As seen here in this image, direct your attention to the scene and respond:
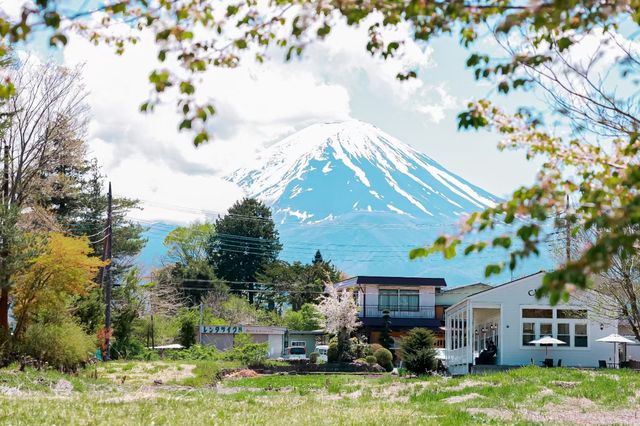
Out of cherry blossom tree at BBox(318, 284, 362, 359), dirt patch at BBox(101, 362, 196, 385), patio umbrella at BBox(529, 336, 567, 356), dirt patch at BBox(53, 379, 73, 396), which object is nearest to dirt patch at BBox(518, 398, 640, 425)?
dirt patch at BBox(53, 379, 73, 396)

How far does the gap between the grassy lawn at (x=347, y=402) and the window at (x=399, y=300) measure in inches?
1459

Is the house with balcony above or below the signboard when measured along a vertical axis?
above

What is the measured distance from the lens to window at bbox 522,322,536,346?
40.4 m

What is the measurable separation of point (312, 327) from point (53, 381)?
52.6 metres

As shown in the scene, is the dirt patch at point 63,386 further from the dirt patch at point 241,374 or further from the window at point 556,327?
the window at point 556,327

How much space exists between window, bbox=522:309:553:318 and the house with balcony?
26.1 meters

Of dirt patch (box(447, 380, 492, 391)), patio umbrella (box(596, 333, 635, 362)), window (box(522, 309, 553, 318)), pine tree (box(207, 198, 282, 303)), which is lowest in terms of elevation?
dirt patch (box(447, 380, 492, 391))

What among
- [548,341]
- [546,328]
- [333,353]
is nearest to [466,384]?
[548,341]

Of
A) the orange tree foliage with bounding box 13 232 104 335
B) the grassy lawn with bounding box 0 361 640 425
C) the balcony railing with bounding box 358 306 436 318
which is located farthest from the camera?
the balcony railing with bounding box 358 306 436 318

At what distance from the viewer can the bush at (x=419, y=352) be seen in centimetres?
3228

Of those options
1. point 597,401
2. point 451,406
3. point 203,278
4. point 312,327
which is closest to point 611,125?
point 451,406

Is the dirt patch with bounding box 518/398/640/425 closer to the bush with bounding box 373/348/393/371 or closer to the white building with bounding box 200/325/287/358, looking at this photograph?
the bush with bounding box 373/348/393/371

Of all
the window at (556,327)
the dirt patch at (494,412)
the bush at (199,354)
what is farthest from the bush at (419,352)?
the bush at (199,354)

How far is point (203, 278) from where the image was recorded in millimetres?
84062
